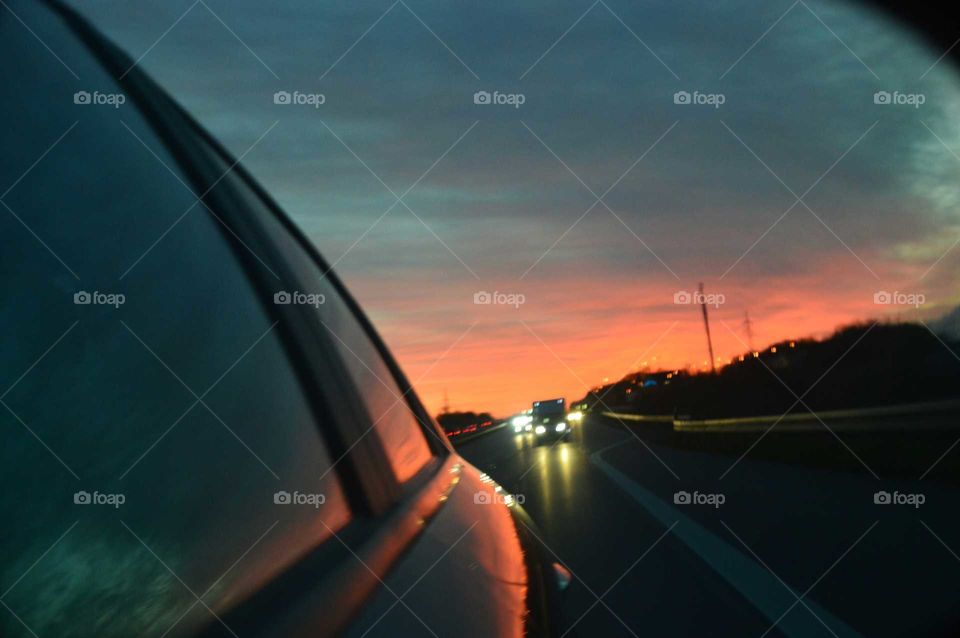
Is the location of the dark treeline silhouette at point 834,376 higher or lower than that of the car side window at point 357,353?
higher

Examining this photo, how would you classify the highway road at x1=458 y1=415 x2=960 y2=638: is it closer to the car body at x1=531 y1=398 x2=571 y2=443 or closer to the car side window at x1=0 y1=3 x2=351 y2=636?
the car side window at x1=0 y1=3 x2=351 y2=636

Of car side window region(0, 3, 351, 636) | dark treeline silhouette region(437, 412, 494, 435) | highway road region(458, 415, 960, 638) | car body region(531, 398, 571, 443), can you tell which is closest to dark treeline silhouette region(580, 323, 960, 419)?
car body region(531, 398, 571, 443)

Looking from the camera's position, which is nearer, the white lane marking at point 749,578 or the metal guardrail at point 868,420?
the white lane marking at point 749,578

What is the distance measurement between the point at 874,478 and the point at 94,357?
14.7 meters

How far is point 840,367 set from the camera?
4388cm

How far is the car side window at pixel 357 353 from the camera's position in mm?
3172

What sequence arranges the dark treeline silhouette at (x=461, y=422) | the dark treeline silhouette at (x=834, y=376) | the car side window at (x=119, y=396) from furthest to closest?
1. the dark treeline silhouette at (x=834, y=376)
2. the dark treeline silhouette at (x=461, y=422)
3. the car side window at (x=119, y=396)

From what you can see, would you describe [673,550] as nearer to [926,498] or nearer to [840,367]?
[926,498]

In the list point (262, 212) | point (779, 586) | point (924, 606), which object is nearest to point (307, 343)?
point (262, 212)

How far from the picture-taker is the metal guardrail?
47.3 ft

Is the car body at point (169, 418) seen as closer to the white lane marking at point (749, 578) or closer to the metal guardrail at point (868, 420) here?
the white lane marking at point (749, 578)

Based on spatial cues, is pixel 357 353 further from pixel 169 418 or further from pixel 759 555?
pixel 759 555

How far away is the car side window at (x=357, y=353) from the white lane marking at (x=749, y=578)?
2.78 m

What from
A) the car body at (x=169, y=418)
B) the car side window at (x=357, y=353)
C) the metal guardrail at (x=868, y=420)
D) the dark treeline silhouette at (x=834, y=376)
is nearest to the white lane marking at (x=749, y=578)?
the car side window at (x=357, y=353)
